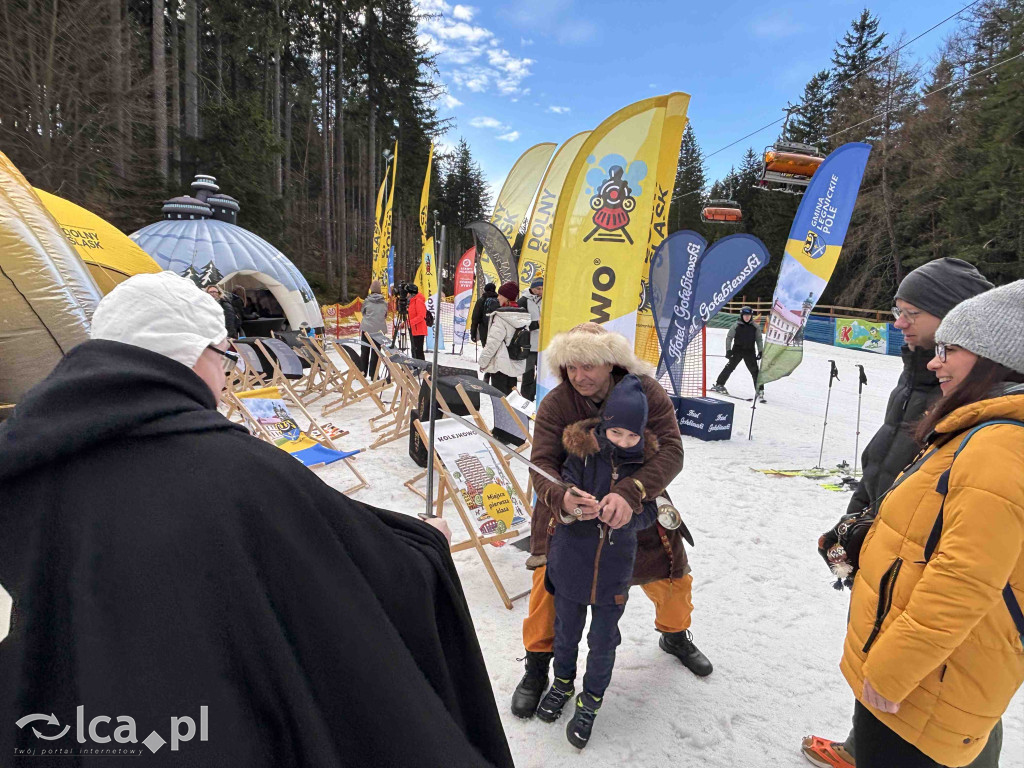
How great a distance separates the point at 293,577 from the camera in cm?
92

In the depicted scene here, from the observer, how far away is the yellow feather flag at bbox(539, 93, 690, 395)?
427 centimetres

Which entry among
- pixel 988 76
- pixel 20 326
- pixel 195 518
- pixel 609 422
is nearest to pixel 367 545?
pixel 195 518

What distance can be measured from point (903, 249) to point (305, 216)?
1259 inches

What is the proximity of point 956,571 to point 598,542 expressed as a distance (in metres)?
1.19

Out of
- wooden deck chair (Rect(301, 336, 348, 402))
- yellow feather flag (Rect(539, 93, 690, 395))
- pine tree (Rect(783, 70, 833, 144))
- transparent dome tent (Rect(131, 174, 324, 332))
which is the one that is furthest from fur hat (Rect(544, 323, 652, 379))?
pine tree (Rect(783, 70, 833, 144))

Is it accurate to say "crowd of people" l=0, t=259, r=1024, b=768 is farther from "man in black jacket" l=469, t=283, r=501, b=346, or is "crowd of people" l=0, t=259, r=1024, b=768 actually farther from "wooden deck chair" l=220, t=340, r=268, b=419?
"man in black jacket" l=469, t=283, r=501, b=346

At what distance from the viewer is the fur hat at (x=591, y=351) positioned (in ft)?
7.07

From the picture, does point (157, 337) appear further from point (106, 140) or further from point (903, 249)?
point (903, 249)

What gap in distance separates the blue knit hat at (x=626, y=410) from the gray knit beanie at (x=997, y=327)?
0.99 meters

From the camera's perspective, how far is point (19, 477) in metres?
0.83

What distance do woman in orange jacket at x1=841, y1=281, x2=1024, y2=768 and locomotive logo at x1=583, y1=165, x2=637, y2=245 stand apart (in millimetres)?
3104

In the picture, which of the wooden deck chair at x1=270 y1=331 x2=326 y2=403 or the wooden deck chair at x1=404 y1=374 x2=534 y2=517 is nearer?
the wooden deck chair at x1=404 y1=374 x2=534 y2=517

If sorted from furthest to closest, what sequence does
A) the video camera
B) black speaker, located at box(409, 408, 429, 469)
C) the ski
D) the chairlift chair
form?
the chairlift chair < the video camera < the ski < black speaker, located at box(409, 408, 429, 469)
